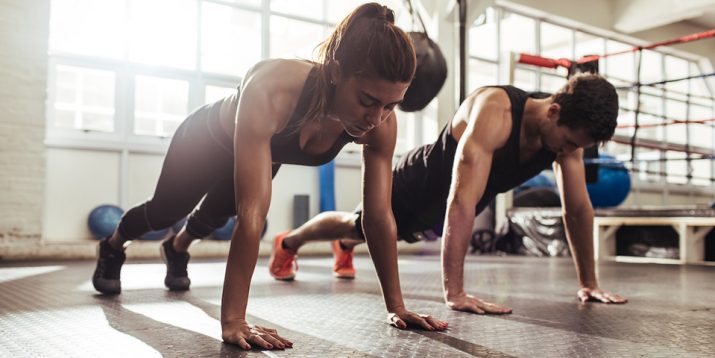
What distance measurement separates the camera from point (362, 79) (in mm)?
1203

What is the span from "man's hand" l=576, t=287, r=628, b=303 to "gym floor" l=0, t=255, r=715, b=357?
53 mm

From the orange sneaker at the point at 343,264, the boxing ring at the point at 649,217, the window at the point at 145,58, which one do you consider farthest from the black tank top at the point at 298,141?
the window at the point at 145,58

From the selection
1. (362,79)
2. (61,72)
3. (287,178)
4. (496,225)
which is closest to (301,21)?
(287,178)

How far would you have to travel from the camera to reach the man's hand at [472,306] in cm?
175

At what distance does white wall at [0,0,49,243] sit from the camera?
393 cm

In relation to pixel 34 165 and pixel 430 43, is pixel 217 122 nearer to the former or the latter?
pixel 430 43

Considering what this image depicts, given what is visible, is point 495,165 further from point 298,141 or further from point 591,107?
point 298,141

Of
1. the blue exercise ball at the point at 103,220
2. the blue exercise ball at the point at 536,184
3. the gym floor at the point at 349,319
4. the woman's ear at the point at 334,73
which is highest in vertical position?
the woman's ear at the point at 334,73

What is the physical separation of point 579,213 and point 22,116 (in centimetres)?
361

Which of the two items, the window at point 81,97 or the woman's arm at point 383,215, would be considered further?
the window at point 81,97

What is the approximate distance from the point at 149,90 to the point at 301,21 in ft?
5.11

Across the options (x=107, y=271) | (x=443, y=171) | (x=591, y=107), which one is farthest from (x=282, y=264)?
(x=591, y=107)

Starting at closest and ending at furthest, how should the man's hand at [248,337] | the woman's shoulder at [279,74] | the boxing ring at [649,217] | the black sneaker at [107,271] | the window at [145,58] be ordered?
the man's hand at [248,337] → the woman's shoulder at [279,74] → the black sneaker at [107,271] → the boxing ring at [649,217] → the window at [145,58]

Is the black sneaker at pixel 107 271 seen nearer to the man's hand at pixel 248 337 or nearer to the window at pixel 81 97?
the man's hand at pixel 248 337
